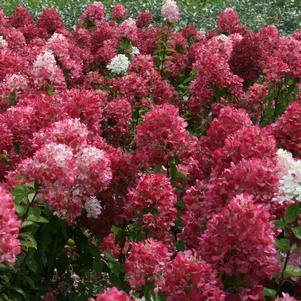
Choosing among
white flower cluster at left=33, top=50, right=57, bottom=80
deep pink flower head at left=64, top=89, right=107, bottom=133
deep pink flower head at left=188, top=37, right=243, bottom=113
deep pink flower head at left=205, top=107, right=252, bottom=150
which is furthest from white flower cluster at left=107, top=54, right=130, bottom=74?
deep pink flower head at left=205, top=107, right=252, bottom=150

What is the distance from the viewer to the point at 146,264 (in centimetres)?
242

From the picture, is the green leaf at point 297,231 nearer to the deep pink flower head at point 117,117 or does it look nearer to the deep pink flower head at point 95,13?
the deep pink flower head at point 117,117

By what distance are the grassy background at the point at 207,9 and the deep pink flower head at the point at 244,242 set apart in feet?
24.6

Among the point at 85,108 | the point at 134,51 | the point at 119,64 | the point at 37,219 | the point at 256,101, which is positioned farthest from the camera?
the point at 134,51

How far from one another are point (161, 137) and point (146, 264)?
0.94 meters

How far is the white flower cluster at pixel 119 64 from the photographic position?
5234 mm

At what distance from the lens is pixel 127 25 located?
6.20 m

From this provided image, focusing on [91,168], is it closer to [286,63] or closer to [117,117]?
[117,117]

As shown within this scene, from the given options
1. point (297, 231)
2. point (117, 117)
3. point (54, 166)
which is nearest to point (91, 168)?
point (54, 166)

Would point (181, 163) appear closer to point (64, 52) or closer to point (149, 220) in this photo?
point (149, 220)

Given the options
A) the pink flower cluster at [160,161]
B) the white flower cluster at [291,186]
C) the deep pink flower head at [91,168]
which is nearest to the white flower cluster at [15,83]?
the pink flower cluster at [160,161]

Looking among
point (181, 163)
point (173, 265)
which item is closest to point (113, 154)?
point (181, 163)

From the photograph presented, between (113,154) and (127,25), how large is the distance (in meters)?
3.11

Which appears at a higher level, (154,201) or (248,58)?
(248,58)
